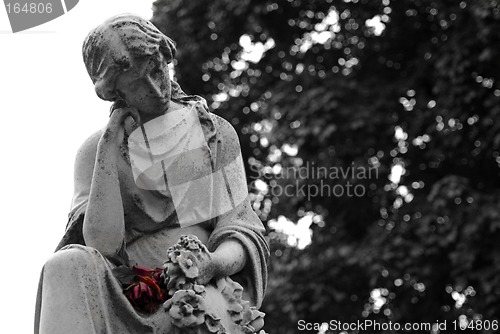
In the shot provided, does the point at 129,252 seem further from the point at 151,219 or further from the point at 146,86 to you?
the point at 146,86

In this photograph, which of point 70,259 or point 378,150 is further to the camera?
point 378,150

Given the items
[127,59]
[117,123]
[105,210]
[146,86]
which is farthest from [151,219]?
[127,59]

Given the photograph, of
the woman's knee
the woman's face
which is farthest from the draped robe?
the woman's face

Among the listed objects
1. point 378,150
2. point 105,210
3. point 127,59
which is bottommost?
point 378,150

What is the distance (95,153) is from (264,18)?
11667 mm

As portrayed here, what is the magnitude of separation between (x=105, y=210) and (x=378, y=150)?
10685 millimetres

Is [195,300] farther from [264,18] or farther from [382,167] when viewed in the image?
[264,18]

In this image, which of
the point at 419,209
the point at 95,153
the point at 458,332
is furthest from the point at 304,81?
the point at 95,153

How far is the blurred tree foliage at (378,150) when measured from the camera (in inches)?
650

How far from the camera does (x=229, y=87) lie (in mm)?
19344

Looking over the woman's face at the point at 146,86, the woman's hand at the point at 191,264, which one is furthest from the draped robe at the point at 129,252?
the woman's face at the point at 146,86

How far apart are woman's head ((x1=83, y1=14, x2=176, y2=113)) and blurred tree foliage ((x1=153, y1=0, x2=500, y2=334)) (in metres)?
9.05

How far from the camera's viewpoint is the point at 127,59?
23.9 feet

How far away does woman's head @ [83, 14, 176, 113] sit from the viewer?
731 centimetres
